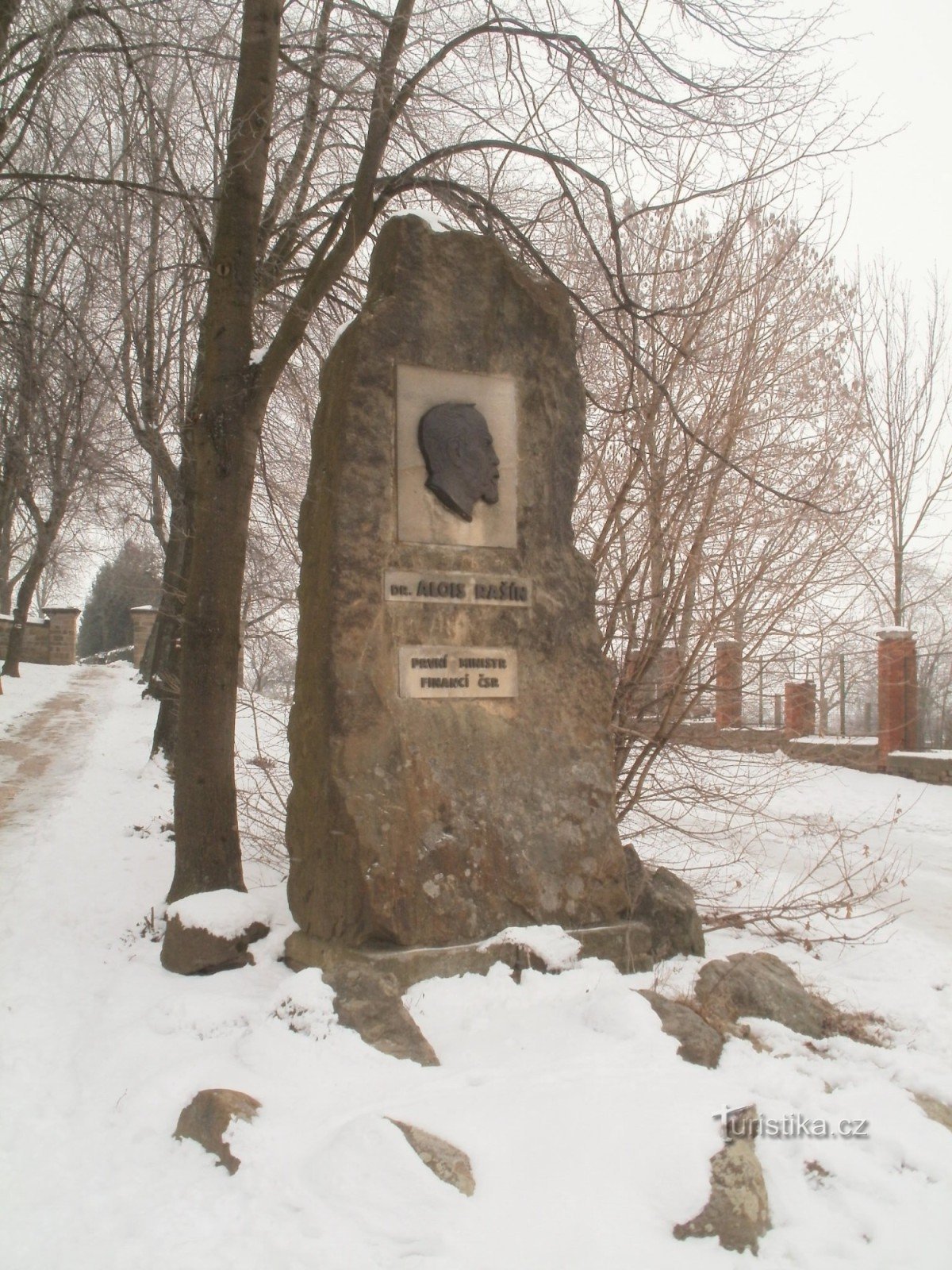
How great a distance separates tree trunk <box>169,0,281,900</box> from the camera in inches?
207

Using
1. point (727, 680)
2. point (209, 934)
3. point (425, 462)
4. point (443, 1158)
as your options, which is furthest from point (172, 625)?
point (443, 1158)

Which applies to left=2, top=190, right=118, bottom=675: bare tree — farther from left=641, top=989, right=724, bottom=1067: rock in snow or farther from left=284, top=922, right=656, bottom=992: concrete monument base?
left=641, top=989, right=724, bottom=1067: rock in snow

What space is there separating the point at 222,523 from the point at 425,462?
4.22 ft

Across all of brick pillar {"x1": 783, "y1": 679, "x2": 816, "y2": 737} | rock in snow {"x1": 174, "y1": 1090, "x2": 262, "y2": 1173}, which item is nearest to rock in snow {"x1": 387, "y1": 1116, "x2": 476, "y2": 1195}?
rock in snow {"x1": 174, "y1": 1090, "x2": 262, "y2": 1173}

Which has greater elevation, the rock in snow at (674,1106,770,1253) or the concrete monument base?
the concrete monument base

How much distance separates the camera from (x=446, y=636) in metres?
4.61

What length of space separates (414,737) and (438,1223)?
6.85ft

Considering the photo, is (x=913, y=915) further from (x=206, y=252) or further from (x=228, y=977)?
(x=206, y=252)

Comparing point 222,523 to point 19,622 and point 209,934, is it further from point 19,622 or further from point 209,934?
point 19,622

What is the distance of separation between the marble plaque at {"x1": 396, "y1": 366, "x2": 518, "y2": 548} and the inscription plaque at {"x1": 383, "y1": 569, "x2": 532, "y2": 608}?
16cm

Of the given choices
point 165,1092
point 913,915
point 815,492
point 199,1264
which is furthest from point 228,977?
point 913,915

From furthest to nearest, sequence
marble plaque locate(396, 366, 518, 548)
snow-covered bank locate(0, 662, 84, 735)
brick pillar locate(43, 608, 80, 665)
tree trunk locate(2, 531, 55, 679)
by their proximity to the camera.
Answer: brick pillar locate(43, 608, 80, 665), tree trunk locate(2, 531, 55, 679), snow-covered bank locate(0, 662, 84, 735), marble plaque locate(396, 366, 518, 548)

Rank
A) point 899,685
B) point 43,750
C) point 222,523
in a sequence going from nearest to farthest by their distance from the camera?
point 222,523, point 43,750, point 899,685

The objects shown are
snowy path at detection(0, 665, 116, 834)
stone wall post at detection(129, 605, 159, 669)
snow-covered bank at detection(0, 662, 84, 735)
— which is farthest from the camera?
stone wall post at detection(129, 605, 159, 669)
